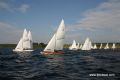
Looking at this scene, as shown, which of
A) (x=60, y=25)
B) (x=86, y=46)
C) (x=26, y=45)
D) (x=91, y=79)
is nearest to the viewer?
(x=91, y=79)

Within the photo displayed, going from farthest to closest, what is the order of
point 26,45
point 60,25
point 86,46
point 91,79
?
point 86,46, point 26,45, point 60,25, point 91,79

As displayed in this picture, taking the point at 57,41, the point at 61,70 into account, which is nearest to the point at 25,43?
the point at 57,41

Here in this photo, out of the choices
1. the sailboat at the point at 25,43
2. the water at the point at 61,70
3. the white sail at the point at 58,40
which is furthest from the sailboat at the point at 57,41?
the sailboat at the point at 25,43

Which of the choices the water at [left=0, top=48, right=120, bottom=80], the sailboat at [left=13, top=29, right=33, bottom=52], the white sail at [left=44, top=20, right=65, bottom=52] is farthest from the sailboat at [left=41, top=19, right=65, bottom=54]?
the sailboat at [left=13, top=29, right=33, bottom=52]

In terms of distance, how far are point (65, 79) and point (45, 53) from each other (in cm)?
4747

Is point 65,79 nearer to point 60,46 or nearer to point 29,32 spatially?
point 60,46

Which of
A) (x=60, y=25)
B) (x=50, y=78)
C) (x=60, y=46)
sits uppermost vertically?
(x=60, y=25)

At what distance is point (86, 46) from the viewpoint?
139000 mm

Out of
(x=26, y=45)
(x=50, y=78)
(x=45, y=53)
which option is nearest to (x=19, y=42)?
(x=26, y=45)

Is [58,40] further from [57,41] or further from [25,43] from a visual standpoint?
[25,43]

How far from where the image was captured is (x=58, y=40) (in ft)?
225

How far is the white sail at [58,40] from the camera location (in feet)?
221

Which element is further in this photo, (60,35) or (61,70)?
(60,35)

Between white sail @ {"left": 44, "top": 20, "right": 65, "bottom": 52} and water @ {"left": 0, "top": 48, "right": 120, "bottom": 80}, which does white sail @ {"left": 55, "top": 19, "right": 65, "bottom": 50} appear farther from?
water @ {"left": 0, "top": 48, "right": 120, "bottom": 80}
